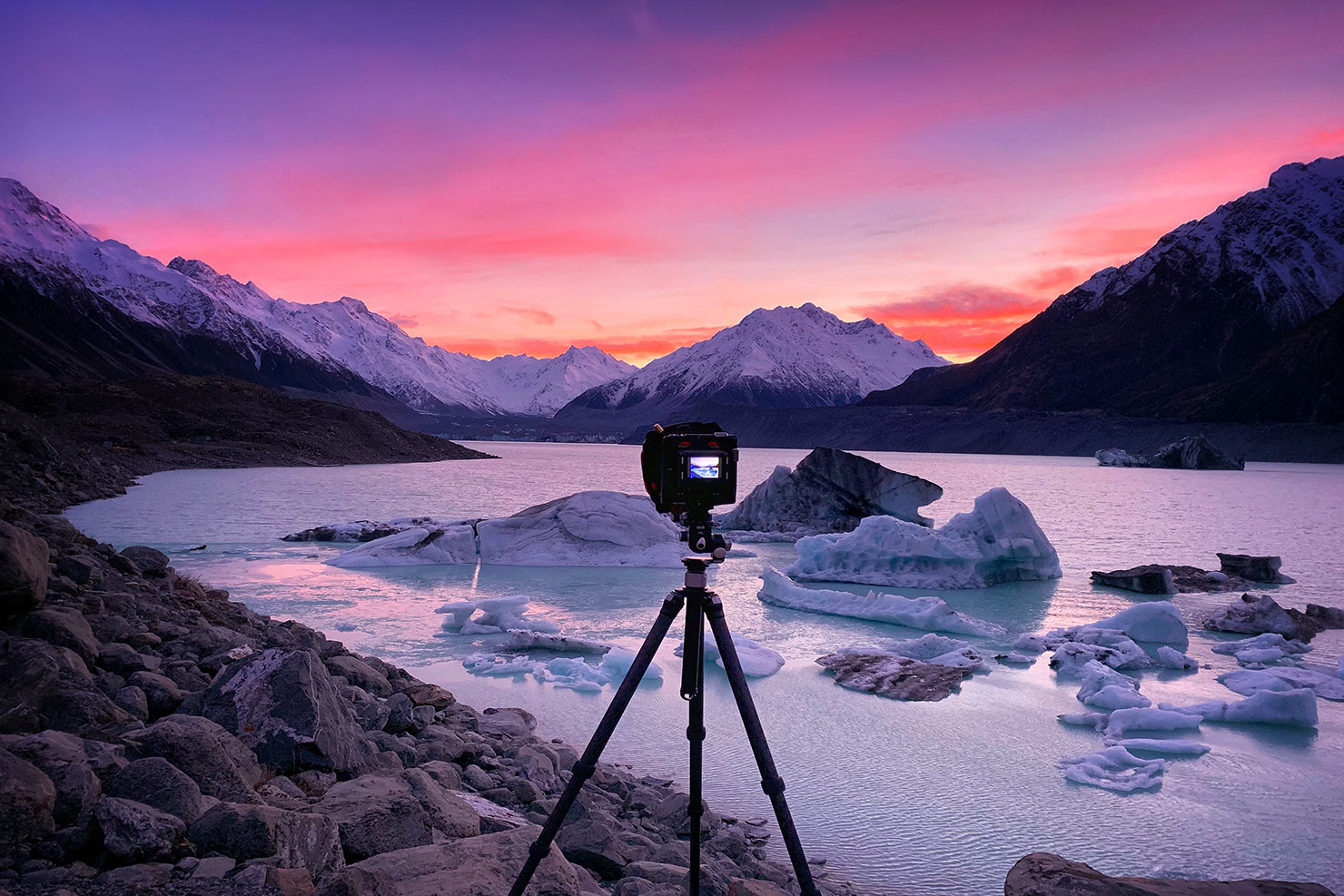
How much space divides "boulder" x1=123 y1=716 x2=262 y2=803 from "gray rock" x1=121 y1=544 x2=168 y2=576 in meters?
5.33

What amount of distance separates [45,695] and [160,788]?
1.28 metres

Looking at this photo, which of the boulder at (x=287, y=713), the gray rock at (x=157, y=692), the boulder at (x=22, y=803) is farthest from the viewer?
the gray rock at (x=157, y=692)

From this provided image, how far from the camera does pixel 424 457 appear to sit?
91875 millimetres

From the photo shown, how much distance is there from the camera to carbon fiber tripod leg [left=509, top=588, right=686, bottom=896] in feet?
10.2

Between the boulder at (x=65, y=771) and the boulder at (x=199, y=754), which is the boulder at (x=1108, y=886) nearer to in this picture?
the boulder at (x=199, y=754)

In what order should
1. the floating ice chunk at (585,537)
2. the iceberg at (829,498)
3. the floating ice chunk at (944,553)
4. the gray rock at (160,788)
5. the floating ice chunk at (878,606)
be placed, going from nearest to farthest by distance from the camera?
the gray rock at (160,788), the floating ice chunk at (878,606), the floating ice chunk at (944,553), the floating ice chunk at (585,537), the iceberg at (829,498)

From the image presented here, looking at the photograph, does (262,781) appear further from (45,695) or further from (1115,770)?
(1115,770)

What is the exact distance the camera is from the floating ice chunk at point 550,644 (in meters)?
10.3

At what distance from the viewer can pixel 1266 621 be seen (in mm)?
11836

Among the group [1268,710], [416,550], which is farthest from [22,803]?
[416,550]

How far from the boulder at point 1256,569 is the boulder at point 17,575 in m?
20.2

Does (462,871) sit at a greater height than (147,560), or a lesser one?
lesser

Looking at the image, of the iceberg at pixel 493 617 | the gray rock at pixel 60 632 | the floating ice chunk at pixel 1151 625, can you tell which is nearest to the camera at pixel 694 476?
the gray rock at pixel 60 632

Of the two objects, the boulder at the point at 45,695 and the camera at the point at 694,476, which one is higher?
the camera at the point at 694,476
